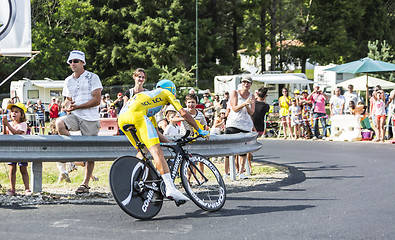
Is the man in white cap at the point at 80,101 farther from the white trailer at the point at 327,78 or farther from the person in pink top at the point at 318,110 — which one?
the white trailer at the point at 327,78

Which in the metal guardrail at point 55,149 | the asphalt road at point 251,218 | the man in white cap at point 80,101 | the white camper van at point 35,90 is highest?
the white camper van at point 35,90

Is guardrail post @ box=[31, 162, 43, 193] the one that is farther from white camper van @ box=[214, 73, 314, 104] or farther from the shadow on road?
white camper van @ box=[214, 73, 314, 104]

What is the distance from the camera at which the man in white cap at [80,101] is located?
871 cm

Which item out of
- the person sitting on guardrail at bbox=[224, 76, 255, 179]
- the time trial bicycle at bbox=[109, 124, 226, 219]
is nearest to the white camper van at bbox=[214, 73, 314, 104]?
the person sitting on guardrail at bbox=[224, 76, 255, 179]

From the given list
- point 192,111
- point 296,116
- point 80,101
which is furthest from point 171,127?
point 296,116

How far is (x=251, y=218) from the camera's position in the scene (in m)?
7.34

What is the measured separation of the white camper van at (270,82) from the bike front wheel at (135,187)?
35.4 m

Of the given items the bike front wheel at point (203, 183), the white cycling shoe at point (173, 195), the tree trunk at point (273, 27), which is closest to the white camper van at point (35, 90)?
the tree trunk at point (273, 27)

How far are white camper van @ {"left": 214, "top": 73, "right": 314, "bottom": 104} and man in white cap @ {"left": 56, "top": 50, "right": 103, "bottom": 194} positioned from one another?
33.9 metres

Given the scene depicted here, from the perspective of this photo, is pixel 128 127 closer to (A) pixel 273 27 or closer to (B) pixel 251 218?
(B) pixel 251 218

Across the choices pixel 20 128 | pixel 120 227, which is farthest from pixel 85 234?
pixel 20 128

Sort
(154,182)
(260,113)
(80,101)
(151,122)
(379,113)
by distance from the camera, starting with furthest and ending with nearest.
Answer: (379,113), (260,113), (80,101), (151,122), (154,182)

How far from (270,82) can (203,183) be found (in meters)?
38.2

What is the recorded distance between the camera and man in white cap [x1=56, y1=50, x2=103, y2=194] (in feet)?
28.6
